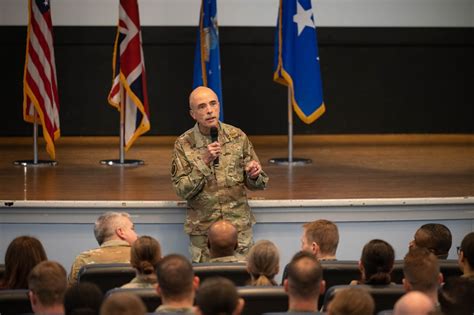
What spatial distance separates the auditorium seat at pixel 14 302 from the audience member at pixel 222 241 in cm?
128

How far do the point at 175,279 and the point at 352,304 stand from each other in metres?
0.80

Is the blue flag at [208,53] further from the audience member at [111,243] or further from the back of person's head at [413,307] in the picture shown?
the back of person's head at [413,307]

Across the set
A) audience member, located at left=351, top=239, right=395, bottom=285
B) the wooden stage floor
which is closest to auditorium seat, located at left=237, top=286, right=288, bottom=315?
audience member, located at left=351, top=239, right=395, bottom=285

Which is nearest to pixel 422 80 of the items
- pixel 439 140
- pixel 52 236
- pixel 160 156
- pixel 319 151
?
pixel 439 140

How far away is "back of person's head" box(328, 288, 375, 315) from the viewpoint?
12.6 ft

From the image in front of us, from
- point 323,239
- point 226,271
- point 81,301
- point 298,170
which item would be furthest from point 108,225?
point 298,170

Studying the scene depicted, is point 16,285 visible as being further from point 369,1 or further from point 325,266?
point 369,1

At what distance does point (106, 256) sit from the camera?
591 cm

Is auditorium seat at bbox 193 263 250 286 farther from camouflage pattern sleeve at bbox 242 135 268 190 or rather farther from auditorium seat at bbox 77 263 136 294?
camouflage pattern sleeve at bbox 242 135 268 190

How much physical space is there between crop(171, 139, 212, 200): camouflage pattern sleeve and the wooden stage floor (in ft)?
3.74

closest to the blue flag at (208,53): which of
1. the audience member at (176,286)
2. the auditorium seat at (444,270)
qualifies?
the auditorium seat at (444,270)

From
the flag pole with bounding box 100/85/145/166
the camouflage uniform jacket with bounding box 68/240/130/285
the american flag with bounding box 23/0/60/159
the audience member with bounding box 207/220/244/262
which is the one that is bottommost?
the camouflage uniform jacket with bounding box 68/240/130/285

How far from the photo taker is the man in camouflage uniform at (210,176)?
664 centimetres

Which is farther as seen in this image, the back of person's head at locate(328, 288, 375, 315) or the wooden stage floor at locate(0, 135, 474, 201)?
the wooden stage floor at locate(0, 135, 474, 201)
